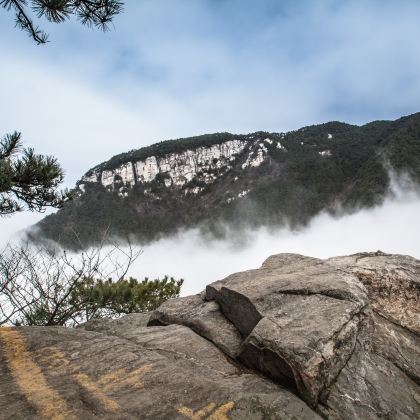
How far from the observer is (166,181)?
147000mm

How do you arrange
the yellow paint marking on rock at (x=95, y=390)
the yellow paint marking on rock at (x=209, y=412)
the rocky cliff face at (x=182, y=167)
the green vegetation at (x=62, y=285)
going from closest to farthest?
the yellow paint marking on rock at (x=209, y=412) < the yellow paint marking on rock at (x=95, y=390) < the green vegetation at (x=62, y=285) < the rocky cliff face at (x=182, y=167)

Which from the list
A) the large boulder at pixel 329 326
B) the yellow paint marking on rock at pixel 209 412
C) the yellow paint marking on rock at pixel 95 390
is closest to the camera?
the yellow paint marking on rock at pixel 209 412

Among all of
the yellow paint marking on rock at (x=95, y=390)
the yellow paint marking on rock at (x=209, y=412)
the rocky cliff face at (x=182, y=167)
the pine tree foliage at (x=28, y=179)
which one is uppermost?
the rocky cliff face at (x=182, y=167)

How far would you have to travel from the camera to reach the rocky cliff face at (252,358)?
2982 millimetres

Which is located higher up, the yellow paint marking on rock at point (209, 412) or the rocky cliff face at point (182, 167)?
the rocky cliff face at point (182, 167)

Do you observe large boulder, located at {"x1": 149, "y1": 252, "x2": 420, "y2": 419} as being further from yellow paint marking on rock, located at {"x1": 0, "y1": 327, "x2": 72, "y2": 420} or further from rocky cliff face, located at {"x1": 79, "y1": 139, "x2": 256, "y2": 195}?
rocky cliff face, located at {"x1": 79, "y1": 139, "x2": 256, "y2": 195}

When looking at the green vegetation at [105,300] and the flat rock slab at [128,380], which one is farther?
the green vegetation at [105,300]

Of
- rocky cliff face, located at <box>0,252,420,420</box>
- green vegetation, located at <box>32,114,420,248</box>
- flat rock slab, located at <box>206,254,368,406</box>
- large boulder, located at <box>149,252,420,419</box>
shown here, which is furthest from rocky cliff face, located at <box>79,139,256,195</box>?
rocky cliff face, located at <box>0,252,420,420</box>

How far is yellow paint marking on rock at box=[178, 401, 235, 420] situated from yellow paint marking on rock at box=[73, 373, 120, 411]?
0.55 meters

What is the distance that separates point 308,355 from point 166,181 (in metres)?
146

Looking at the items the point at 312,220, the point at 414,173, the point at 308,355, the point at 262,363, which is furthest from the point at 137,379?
the point at 312,220

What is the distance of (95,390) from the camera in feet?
10.5

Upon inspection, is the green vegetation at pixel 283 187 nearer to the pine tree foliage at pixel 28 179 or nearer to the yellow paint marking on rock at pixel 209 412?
the pine tree foliage at pixel 28 179

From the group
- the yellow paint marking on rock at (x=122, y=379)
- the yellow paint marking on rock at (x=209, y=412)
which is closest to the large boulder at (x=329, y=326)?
the yellow paint marking on rock at (x=209, y=412)
